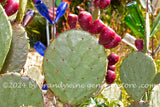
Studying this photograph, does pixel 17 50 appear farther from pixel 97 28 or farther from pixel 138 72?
pixel 138 72

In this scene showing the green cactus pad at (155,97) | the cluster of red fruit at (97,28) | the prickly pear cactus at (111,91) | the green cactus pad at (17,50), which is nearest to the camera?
the cluster of red fruit at (97,28)

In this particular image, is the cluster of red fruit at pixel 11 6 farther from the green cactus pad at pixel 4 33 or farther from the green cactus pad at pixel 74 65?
the green cactus pad at pixel 74 65

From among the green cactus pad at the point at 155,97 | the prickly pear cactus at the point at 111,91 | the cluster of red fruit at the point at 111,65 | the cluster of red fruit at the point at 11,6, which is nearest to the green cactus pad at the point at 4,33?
the cluster of red fruit at the point at 11,6

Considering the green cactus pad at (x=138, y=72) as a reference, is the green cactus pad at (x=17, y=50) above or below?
above

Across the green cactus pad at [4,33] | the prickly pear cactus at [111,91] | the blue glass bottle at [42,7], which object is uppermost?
the blue glass bottle at [42,7]

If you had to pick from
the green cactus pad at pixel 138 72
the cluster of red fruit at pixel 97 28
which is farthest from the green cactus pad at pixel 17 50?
the green cactus pad at pixel 138 72

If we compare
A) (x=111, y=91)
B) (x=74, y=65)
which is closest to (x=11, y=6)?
(x=74, y=65)

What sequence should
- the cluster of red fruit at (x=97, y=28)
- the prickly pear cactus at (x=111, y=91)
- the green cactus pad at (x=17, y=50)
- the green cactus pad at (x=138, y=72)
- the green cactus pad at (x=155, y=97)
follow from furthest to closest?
1. the prickly pear cactus at (x=111, y=91)
2. the green cactus pad at (x=138, y=72)
3. the green cactus pad at (x=155, y=97)
4. the green cactus pad at (x=17, y=50)
5. the cluster of red fruit at (x=97, y=28)

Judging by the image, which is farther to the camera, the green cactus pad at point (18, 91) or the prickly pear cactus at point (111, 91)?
the prickly pear cactus at point (111, 91)
